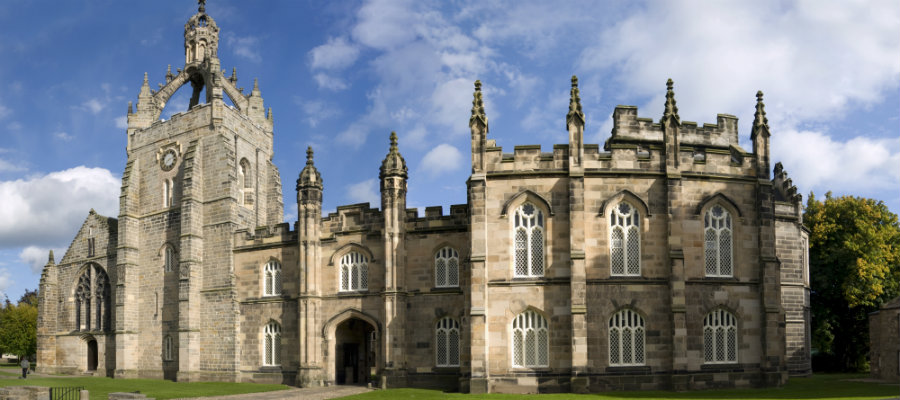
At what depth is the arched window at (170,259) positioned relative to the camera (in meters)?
42.1

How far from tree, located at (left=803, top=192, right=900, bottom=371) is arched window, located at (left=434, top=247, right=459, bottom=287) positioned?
86.2ft

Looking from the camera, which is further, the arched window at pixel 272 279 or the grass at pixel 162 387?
the arched window at pixel 272 279

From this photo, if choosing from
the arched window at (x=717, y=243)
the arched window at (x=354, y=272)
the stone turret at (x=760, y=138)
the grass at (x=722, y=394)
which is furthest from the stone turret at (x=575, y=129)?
the arched window at (x=354, y=272)

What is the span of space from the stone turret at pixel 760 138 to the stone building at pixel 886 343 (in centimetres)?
1131

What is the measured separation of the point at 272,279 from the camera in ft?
121

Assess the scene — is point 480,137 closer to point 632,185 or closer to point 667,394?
point 632,185

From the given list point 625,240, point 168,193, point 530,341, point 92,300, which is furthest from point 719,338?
point 92,300

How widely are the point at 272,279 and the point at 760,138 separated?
2384 centimetres

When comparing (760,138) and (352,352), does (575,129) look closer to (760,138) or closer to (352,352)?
(760,138)

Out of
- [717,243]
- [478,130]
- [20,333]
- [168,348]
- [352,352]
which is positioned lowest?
[20,333]

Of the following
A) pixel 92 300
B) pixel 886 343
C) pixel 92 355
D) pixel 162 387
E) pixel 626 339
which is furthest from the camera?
pixel 92 355

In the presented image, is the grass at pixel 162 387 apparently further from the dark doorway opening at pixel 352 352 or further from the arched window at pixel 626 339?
the arched window at pixel 626 339

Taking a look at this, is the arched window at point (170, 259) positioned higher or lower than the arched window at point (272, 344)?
higher

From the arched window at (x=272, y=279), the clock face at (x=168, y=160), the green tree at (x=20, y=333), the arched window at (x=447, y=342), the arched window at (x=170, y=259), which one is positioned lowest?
the green tree at (x=20, y=333)
